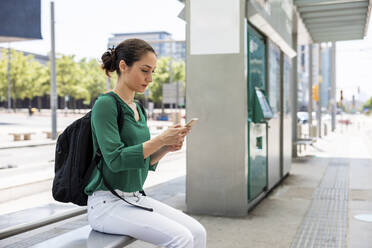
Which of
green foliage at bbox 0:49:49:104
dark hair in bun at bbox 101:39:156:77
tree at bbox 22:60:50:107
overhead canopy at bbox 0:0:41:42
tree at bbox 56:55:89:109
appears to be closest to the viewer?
dark hair in bun at bbox 101:39:156:77

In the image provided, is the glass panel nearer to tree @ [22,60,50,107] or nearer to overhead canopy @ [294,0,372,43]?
overhead canopy @ [294,0,372,43]

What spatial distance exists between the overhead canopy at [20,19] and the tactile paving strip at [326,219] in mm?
4476

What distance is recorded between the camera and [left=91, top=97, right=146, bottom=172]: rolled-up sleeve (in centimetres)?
227

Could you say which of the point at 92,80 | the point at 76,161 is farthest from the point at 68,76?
the point at 76,161

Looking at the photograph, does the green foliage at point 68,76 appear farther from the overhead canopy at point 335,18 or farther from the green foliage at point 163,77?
the overhead canopy at point 335,18

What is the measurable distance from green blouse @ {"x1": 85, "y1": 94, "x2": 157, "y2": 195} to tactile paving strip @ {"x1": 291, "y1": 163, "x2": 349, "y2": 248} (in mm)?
2733

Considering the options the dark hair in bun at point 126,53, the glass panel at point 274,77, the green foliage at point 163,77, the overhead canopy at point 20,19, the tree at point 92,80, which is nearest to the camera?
the dark hair in bun at point 126,53

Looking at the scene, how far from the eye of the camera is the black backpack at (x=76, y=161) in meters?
2.40

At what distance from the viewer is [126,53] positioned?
252 centimetres

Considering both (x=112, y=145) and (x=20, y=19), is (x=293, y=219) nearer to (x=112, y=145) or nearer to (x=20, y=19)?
(x=112, y=145)

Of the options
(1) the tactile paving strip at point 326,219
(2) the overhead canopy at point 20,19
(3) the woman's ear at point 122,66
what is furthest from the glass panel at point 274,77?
(3) the woman's ear at point 122,66

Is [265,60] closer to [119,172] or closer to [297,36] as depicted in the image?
[119,172]

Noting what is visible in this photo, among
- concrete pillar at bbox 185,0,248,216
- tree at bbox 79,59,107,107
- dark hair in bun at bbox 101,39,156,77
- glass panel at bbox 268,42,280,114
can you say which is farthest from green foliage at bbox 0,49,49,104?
dark hair in bun at bbox 101,39,156,77

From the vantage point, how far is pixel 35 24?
21.5ft
